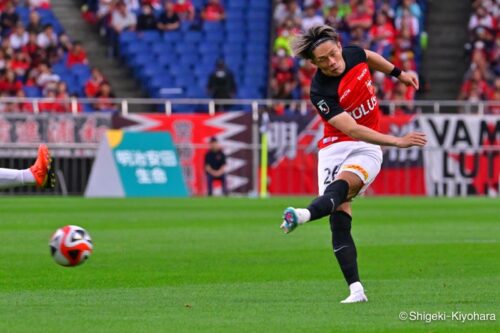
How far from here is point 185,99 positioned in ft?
105

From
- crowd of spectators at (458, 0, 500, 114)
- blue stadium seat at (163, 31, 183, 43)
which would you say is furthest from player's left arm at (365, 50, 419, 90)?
blue stadium seat at (163, 31, 183, 43)

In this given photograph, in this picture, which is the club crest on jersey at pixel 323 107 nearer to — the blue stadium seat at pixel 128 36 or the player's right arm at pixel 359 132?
the player's right arm at pixel 359 132

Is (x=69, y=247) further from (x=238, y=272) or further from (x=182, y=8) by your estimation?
(x=182, y=8)

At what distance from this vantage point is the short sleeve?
409 inches

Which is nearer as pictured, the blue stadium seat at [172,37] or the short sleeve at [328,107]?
the short sleeve at [328,107]

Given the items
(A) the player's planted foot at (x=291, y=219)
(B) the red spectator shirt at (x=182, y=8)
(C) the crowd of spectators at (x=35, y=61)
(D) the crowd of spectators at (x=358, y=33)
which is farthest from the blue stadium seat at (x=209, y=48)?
(A) the player's planted foot at (x=291, y=219)

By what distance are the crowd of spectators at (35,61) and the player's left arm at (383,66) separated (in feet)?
66.9

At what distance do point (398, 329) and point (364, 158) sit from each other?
2.21 m

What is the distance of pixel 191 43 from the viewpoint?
113 ft

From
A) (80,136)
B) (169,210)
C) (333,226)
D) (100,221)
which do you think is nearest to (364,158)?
(333,226)

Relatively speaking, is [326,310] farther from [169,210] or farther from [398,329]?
[169,210]

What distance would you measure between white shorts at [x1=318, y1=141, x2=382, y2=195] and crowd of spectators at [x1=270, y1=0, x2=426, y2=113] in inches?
842

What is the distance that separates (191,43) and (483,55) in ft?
24.4

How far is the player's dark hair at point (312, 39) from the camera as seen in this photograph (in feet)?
33.8
